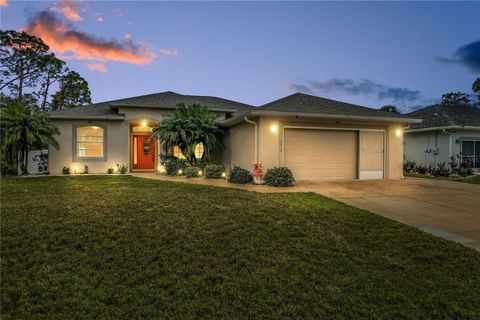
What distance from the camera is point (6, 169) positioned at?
12.2m

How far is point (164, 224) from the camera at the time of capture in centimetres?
489

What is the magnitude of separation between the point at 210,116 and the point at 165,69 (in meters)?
8.86

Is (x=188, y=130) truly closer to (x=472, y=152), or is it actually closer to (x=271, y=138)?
(x=271, y=138)

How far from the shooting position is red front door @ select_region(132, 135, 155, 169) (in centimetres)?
1532

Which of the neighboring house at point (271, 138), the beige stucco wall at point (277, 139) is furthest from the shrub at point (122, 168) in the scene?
the beige stucco wall at point (277, 139)

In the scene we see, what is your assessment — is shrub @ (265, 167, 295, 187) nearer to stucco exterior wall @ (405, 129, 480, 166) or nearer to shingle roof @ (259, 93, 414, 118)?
shingle roof @ (259, 93, 414, 118)

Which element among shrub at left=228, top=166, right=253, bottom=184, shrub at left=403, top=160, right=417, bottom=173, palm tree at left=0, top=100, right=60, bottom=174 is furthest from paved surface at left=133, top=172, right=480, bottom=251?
palm tree at left=0, top=100, right=60, bottom=174

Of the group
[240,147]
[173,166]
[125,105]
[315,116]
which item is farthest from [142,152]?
[315,116]

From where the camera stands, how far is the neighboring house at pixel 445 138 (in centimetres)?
1531

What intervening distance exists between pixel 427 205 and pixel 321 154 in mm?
4823

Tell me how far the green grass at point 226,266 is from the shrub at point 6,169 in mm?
8165

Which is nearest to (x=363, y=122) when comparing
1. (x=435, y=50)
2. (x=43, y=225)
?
(x=43, y=225)

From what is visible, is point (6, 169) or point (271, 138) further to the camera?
point (6, 169)

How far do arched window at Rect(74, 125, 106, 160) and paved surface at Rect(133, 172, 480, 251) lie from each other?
1060 centimetres
